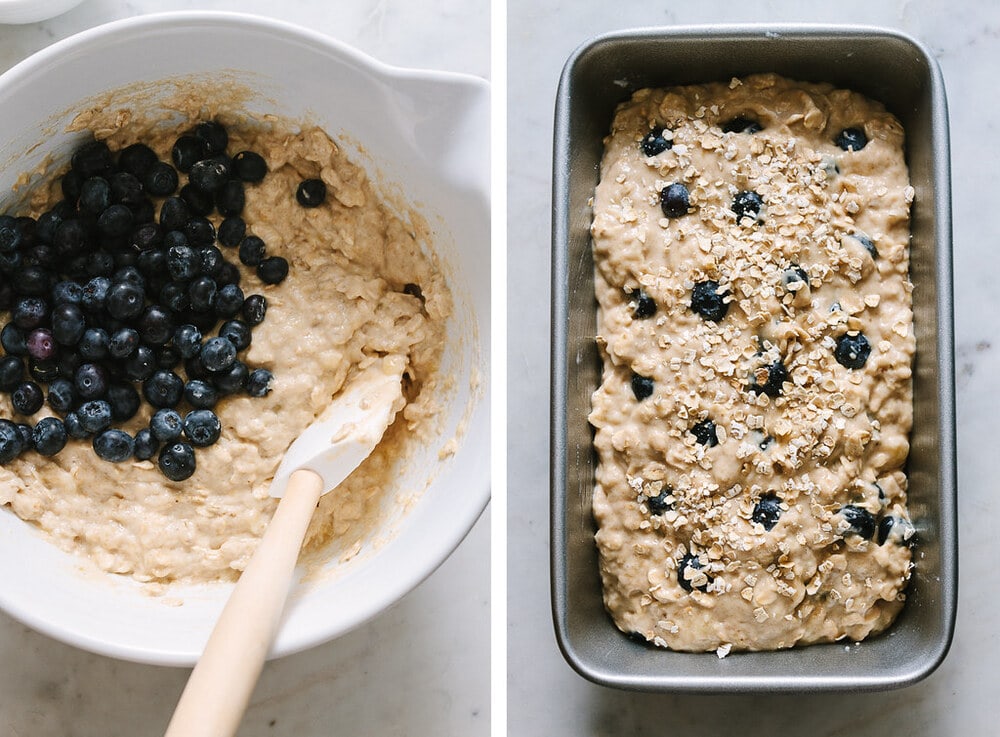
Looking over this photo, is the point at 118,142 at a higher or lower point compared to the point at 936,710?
higher

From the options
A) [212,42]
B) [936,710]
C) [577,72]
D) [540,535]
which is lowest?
[936,710]

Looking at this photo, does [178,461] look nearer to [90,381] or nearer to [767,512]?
[90,381]

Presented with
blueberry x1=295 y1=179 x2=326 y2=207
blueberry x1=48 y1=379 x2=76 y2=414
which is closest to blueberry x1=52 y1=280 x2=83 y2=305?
blueberry x1=48 y1=379 x2=76 y2=414

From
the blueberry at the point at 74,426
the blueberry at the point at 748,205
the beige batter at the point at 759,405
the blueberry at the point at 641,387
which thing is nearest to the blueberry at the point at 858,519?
the beige batter at the point at 759,405

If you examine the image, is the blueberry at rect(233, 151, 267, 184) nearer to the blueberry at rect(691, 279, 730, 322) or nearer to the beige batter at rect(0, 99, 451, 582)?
the beige batter at rect(0, 99, 451, 582)

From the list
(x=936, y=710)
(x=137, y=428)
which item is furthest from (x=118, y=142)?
(x=936, y=710)

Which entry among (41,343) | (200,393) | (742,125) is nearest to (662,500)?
(742,125)

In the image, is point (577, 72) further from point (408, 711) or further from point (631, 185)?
point (408, 711)
